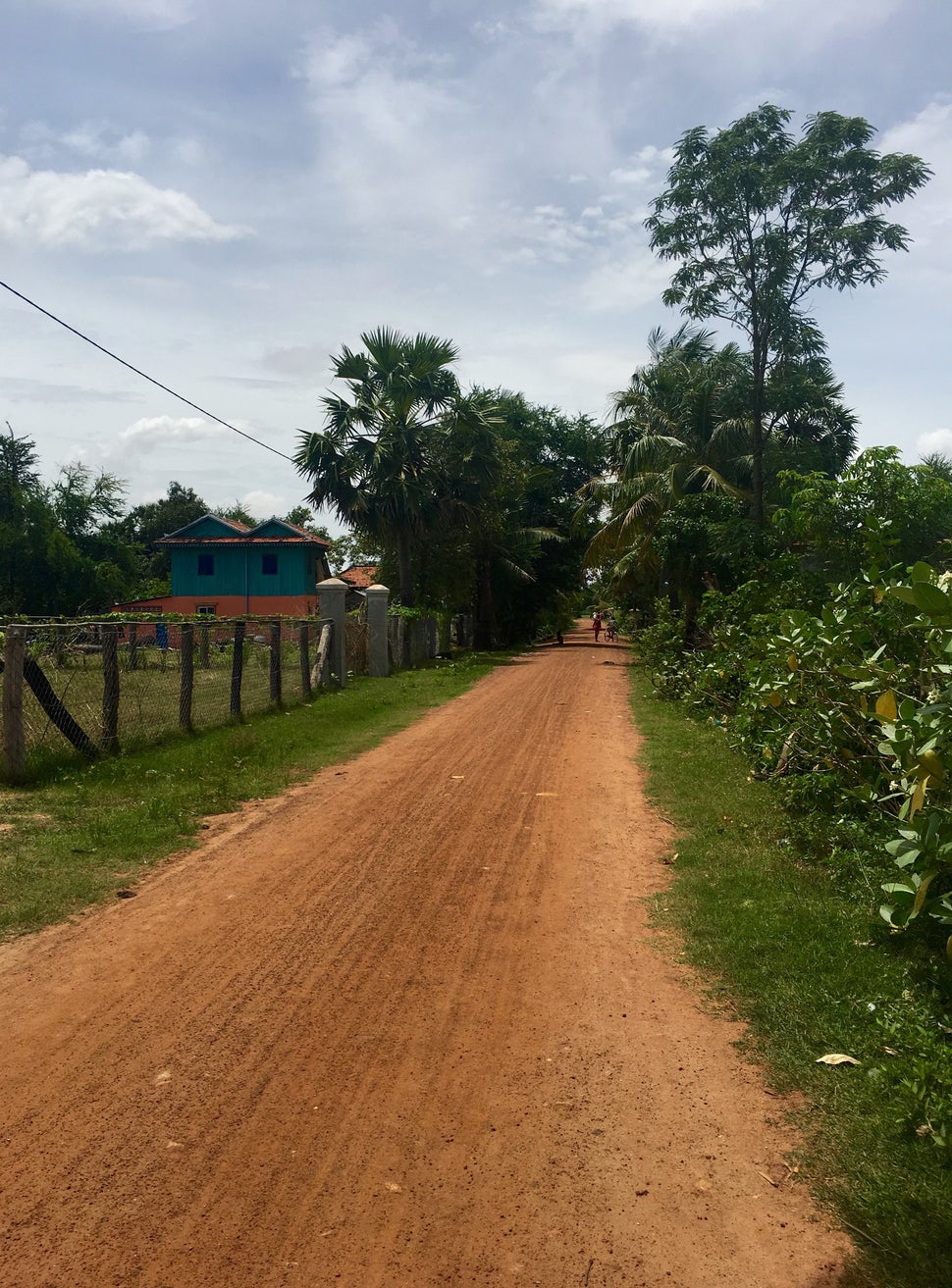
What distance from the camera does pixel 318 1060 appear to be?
3.93 metres

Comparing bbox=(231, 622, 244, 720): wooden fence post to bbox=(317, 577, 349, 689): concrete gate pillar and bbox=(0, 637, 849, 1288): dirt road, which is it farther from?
bbox=(0, 637, 849, 1288): dirt road

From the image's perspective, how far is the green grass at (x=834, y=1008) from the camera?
297 cm

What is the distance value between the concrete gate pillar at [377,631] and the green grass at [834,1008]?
14.6 m

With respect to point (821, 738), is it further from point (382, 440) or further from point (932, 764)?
point (382, 440)

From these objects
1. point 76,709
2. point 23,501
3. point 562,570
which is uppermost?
point 23,501

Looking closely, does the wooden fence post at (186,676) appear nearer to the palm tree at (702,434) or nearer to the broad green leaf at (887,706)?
the broad green leaf at (887,706)

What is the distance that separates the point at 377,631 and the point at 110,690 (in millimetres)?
11865

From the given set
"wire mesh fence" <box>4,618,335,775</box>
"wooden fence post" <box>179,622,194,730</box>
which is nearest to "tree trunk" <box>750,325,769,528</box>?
"wire mesh fence" <box>4,618,335,775</box>

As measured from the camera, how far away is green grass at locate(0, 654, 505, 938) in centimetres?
614

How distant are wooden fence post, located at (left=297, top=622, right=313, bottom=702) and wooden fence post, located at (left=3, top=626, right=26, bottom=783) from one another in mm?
7728

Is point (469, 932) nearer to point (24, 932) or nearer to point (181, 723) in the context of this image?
point (24, 932)

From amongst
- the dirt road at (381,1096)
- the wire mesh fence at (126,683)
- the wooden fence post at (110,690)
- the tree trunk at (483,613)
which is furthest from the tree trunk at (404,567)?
the dirt road at (381,1096)

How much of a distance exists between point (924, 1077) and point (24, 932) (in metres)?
4.67

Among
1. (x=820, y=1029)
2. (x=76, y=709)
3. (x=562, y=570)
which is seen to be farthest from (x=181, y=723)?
(x=562, y=570)
